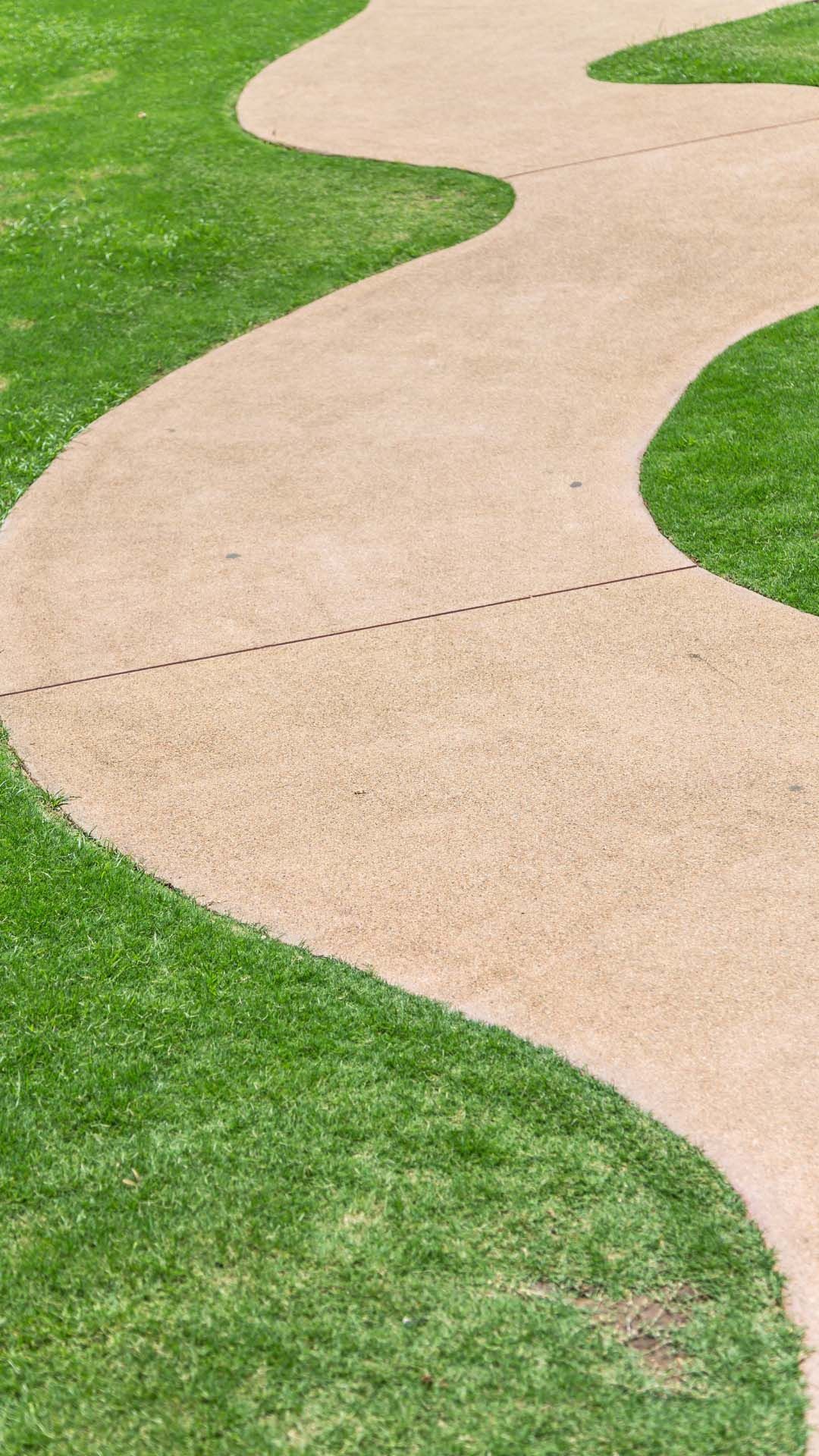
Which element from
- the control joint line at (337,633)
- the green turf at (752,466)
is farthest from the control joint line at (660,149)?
the control joint line at (337,633)

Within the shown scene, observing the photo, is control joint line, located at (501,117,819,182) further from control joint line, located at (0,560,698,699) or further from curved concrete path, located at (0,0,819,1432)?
control joint line, located at (0,560,698,699)

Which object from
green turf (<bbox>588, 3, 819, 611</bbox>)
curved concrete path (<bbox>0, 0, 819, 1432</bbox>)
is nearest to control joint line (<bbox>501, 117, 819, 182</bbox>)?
curved concrete path (<bbox>0, 0, 819, 1432</bbox>)

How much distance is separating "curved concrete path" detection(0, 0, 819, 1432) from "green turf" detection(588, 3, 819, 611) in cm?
14

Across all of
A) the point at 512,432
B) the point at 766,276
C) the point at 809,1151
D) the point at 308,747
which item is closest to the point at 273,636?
the point at 308,747

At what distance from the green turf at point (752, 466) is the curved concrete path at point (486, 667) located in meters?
0.14

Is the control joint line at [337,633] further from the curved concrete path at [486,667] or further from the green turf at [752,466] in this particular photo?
the green turf at [752,466]

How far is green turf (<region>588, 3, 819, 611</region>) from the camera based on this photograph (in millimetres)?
5711

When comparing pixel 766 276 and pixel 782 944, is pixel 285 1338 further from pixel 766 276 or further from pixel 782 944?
pixel 766 276

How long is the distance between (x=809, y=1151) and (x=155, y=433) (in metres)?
5.07

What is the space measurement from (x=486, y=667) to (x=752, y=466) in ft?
6.44

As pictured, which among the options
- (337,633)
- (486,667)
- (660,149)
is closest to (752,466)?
(486,667)

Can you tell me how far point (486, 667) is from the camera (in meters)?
5.22

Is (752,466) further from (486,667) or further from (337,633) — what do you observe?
(337,633)

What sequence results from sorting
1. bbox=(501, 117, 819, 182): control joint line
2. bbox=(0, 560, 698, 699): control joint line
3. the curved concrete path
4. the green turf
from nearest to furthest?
the curved concrete path < bbox=(0, 560, 698, 699): control joint line < the green turf < bbox=(501, 117, 819, 182): control joint line
